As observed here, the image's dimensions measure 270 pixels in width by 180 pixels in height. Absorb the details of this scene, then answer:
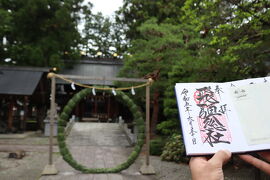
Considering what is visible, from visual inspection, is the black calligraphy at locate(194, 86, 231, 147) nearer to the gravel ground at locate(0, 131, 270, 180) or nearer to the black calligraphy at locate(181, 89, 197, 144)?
the black calligraphy at locate(181, 89, 197, 144)

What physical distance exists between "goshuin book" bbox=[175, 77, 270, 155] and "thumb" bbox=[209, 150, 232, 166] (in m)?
0.05

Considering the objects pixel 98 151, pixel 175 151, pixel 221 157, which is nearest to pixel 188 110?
pixel 221 157

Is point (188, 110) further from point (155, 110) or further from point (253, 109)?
point (155, 110)

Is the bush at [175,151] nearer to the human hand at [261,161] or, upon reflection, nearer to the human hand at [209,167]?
the human hand at [261,161]

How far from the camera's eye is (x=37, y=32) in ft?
48.2

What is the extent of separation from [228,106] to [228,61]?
3.96m

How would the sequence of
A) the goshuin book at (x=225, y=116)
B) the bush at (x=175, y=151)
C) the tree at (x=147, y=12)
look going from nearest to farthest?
the goshuin book at (x=225, y=116), the bush at (x=175, y=151), the tree at (x=147, y=12)

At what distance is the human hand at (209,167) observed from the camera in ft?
3.59

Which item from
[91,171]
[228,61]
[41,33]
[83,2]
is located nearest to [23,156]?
[91,171]

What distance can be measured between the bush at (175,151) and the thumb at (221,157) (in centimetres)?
570

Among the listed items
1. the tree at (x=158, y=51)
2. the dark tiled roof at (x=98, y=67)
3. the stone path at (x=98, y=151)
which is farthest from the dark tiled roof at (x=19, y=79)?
the dark tiled roof at (x=98, y=67)

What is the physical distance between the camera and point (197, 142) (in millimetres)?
1215

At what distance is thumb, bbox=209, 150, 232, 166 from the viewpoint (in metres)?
1.12

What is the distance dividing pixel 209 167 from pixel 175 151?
6.09 m
